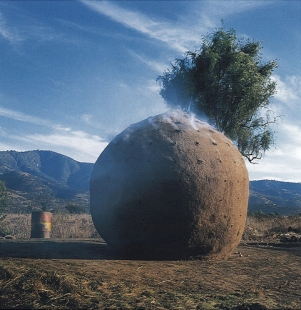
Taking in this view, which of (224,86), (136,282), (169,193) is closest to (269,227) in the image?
(224,86)

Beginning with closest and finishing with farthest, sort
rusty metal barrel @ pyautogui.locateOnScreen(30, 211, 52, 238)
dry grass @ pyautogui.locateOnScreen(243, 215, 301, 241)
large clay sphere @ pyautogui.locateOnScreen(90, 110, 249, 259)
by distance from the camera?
1. large clay sphere @ pyautogui.locateOnScreen(90, 110, 249, 259)
2. rusty metal barrel @ pyautogui.locateOnScreen(30, 211, 52, 238)
3. dry grass @ pyautogui.locateOnScreen(243, 215, 301, 241)

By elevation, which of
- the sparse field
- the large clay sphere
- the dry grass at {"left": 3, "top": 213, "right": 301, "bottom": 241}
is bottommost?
the dry grass at {"left": 3, "top": 213, "right": 301, "bottom": 241}

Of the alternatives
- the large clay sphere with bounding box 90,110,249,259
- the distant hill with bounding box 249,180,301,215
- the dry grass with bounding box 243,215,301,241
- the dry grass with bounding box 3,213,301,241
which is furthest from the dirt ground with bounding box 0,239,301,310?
the distant hill with bounding box 249,180,301,215

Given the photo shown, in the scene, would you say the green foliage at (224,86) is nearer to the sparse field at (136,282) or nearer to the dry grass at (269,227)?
the dry grass at (269,227)

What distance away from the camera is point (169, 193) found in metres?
5.93

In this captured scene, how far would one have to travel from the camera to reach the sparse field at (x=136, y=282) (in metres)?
3.57

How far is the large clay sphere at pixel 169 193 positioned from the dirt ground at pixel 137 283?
1.18 feet

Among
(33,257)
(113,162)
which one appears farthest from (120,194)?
(33,257)

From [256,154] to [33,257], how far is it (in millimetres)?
14494

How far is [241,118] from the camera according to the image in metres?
17.2

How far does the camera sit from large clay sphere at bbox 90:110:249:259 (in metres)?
5.97

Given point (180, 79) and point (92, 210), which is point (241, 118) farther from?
point (92, 210)

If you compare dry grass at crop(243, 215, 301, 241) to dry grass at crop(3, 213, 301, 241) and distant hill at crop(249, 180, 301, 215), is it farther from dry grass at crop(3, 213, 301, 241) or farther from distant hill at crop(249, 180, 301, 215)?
distant hill at crop(249, 180, 301, 215)

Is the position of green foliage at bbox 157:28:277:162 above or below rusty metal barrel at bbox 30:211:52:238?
above
